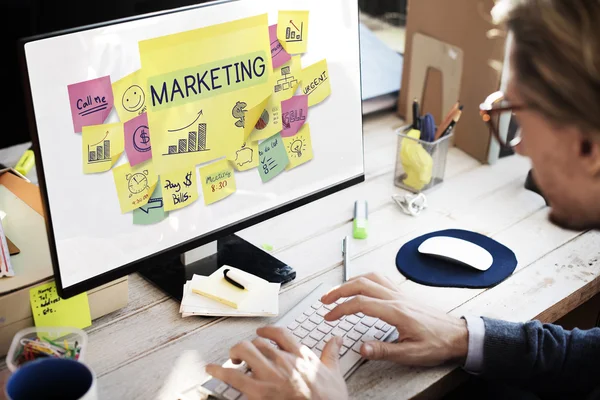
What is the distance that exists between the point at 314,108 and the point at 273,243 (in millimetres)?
278

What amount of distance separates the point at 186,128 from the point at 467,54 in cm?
82

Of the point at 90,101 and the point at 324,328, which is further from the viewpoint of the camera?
the point at 324,328

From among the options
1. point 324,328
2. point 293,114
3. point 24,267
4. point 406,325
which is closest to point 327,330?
point 324,328

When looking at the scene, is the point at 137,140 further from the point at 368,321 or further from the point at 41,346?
the point at 368,321

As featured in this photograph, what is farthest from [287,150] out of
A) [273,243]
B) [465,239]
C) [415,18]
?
[415,18]

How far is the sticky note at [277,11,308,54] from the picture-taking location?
1.09 m

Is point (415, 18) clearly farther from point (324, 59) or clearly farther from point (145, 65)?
point (145, 65)

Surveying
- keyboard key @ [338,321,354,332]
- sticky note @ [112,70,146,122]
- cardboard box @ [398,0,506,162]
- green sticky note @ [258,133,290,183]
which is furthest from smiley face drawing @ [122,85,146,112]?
cardboard box @ [398,0,506,162]

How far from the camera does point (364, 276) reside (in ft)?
3.57

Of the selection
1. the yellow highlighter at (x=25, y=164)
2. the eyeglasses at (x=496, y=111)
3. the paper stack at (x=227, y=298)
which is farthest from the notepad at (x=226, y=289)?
the yellow highlighter at (x=25, y=164)

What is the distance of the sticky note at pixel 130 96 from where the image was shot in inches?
36.9

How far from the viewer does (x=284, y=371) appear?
2.97 ft

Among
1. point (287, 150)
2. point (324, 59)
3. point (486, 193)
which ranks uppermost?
point (324, 59)

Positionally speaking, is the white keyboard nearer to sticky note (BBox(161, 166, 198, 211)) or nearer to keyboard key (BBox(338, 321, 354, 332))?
keyboard key (BBox(338, 321, 354, 332))
